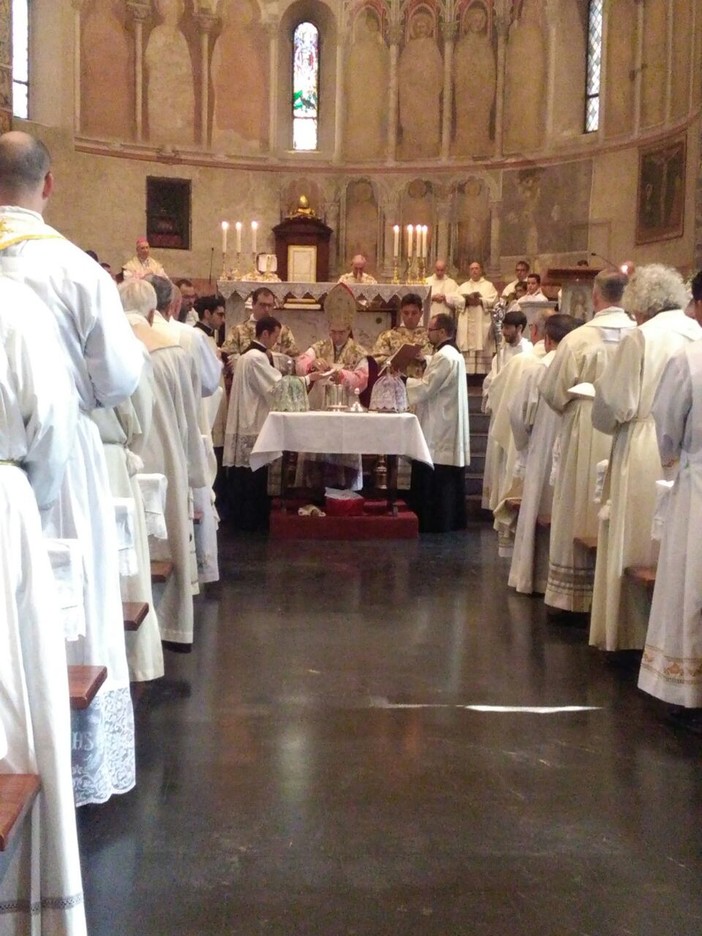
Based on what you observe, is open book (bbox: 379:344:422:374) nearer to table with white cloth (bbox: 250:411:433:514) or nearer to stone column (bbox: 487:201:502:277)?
table with white cloth (bbox: 250:411:433:514)

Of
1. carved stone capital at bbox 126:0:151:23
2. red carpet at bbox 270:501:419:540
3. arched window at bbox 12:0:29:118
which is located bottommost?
red carpet at bbox 270:501:419:540

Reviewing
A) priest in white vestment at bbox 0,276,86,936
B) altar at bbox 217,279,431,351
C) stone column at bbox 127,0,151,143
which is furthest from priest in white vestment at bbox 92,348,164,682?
stone column at bbox 127,0,151,143

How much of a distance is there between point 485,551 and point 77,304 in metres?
6.42

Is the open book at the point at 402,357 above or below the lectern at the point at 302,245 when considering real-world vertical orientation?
below

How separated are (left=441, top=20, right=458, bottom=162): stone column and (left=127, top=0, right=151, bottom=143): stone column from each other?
4.88 metres

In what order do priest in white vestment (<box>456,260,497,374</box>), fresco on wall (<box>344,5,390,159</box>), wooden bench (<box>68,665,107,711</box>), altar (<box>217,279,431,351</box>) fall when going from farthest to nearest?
1. fresco on wall (<box>344,5,390,159</box>)
2. priest in white vestment (<box>456,260,497,374</box>)
3. altar (<box>217,279,431,351</box>)
4. wooden bench (<box>68,665,107,711</box>)

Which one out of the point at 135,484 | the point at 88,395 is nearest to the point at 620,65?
the point at 135,484

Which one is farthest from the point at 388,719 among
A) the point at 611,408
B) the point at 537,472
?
the point at 537,472

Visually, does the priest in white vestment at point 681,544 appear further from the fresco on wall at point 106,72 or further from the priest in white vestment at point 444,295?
the fresco on wall at point 106,72

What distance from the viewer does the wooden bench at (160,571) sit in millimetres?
5543

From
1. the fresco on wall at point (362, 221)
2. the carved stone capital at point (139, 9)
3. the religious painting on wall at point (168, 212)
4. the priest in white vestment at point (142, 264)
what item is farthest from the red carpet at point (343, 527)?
the carved stone capital at point (139, 9)

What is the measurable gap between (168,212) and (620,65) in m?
7.43

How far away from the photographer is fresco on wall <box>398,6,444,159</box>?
19.7 m

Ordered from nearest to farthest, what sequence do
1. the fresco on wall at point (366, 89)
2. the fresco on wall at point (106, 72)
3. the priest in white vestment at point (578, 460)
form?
the priest in white vestment at point (578, 460), the fresco on wall at point (106, 72), the fresco on wall at point (366, 89)
